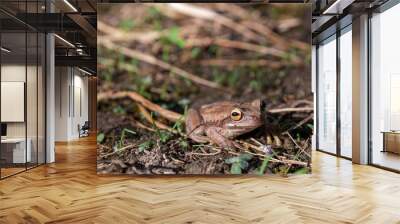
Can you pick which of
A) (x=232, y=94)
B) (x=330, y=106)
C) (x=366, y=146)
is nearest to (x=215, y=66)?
(x=232, y=94)

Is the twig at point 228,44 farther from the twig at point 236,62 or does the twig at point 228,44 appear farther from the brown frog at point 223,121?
the brown frog at point 223,121

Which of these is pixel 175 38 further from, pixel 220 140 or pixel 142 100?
pixel 220 140

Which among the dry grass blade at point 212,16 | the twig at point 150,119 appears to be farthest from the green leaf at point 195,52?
the twig at point 150,119

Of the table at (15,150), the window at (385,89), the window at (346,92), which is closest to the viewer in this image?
the table at (15,150)

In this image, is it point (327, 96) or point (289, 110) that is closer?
point (289, 110)

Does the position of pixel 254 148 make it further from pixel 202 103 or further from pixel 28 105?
pixel 28 105

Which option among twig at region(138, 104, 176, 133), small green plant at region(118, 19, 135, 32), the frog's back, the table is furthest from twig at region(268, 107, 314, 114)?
the table

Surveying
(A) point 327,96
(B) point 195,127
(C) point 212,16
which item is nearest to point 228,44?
(C) point 212,16
